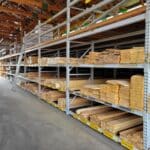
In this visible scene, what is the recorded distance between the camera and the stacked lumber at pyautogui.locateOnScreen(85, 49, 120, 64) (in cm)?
287

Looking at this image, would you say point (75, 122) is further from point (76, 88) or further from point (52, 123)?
point (76, 88)

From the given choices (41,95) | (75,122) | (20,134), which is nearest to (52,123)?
(75,122)

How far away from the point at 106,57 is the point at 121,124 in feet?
3.68

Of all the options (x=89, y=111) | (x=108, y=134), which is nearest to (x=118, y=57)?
(x=108, y=134)

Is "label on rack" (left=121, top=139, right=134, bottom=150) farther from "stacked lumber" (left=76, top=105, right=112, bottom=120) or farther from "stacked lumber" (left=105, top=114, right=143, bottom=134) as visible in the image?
"stacked lumber" (left=76, top=105, right=112, bottom=120)

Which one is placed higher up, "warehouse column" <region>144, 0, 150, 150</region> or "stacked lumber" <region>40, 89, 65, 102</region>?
"warehouse column" <region>144, 0, 150, 150</region>

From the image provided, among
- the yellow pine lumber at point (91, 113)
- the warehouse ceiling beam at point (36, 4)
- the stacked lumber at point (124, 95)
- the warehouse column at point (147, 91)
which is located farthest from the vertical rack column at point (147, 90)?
the warehouse ceiling beam at point (36, 4)

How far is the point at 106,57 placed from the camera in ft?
10.1

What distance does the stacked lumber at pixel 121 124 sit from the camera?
2971 mm

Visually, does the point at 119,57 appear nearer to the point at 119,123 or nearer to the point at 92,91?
the point at 92,91

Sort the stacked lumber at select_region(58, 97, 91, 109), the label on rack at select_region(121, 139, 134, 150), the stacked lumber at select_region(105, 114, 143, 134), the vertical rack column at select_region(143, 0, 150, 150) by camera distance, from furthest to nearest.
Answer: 1. the stacked lumber at select_region(58, 97, 91, 109)
2. the stacked lumber at select_region(105, 114, 143, 134)
3. the label on rack at select_region(121, 139, 134, 150)
4. the vertical rack column at select_region(143, 0, 150, 150)

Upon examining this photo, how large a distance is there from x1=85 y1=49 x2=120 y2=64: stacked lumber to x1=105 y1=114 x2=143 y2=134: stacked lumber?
1.01 m

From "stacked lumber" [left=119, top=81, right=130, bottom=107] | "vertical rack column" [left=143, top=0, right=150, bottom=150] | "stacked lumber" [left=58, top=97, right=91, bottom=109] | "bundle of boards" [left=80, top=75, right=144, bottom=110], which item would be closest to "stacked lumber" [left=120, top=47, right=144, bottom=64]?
"vertical rack column" [left=143, top=0, right=150, bottom=150]

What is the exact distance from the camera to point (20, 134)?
3.38m
